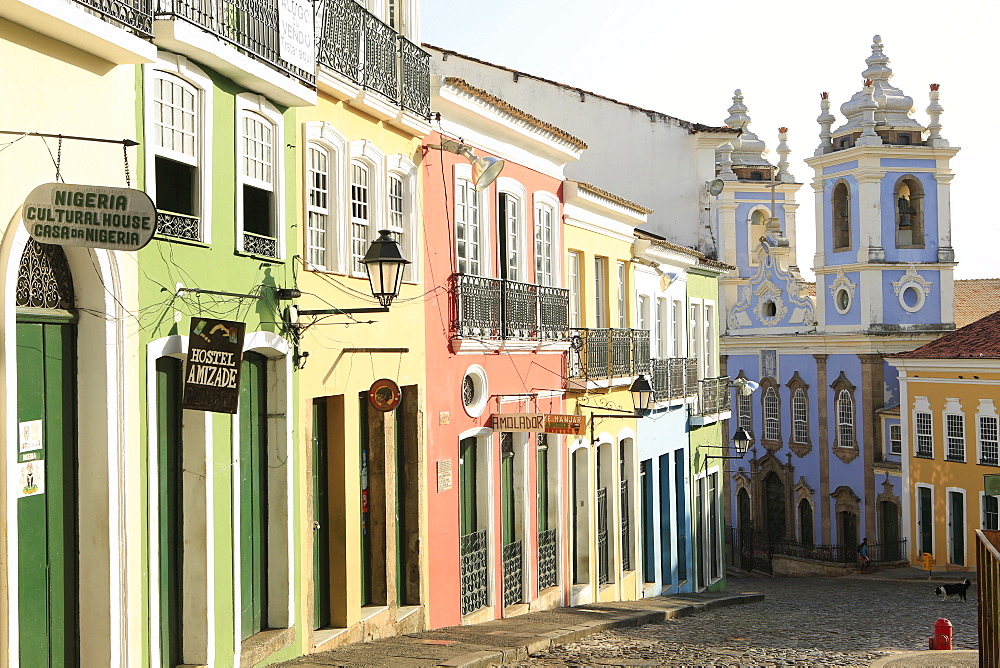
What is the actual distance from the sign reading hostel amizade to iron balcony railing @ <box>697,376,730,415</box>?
1954 cm

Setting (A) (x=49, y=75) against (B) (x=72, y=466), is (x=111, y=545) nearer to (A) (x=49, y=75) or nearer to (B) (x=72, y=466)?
(B) (x=72, y=466)

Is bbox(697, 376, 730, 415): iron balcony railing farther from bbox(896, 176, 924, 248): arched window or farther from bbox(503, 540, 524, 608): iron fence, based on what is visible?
bbox(896, 176, 924, 248): arched window

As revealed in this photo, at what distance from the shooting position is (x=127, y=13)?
8164 mm

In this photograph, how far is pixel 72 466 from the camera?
8.23 meters

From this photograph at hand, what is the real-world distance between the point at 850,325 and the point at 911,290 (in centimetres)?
255

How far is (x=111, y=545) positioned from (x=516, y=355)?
31.1 ft

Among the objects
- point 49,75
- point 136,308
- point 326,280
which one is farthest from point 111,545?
point 326,280

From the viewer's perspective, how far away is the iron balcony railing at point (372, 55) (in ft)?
38.3

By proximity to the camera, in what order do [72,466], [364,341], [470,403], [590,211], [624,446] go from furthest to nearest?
[624,446]
[590,211]
[470,403]
[364,341]
[72,466]

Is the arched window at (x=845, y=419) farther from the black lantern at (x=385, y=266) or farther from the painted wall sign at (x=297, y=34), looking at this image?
the painted wall sign at (x=297, y=34)

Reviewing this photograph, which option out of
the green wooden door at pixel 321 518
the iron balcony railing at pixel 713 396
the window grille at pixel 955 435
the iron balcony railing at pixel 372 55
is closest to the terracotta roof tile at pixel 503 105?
the iron balcony railing at pixel 372 55

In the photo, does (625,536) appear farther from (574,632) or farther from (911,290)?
(911,290)

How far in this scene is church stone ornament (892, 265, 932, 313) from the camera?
48.0 m

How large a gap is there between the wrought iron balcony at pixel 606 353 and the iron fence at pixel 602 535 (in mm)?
1966
